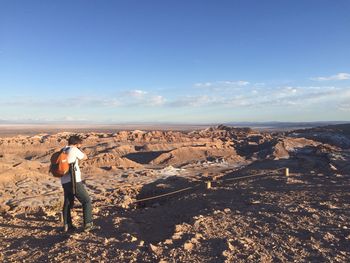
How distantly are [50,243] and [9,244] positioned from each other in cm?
68

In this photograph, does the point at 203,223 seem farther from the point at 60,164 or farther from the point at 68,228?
the point at 60,164

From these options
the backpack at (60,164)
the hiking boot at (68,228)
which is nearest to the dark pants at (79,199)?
the hiking boot at (68,228)

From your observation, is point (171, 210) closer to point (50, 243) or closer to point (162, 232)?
point (162, 232)

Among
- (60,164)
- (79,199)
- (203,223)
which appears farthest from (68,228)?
(203,223)

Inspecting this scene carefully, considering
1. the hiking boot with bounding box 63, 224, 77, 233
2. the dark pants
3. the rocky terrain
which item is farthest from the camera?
the hiking boot with bounding box 63, 224, 77, 233

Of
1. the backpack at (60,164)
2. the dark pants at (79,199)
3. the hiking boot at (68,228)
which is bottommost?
the hiking boot at (68,228)

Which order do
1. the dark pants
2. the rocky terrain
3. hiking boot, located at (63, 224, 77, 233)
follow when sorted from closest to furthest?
the rocky terrain → the dark pants → hiking boot, located at (63, 224, 77, 233)

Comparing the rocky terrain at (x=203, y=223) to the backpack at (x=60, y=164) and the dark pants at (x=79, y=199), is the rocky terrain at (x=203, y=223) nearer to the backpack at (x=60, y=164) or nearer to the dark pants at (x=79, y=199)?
the dark pants at (x=79, y=199)

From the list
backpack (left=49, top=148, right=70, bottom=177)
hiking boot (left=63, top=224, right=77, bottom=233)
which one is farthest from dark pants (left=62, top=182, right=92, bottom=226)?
backpack (left=49, top=148, right=70, bottom=177)

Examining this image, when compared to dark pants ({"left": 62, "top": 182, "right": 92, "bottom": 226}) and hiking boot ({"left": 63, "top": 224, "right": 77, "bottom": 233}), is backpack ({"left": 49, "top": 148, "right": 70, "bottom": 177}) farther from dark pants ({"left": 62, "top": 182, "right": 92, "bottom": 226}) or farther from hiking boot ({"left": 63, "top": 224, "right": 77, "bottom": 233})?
hiking boot ({"left": 63, "top": 224, "right": 77, "bottom": 233})

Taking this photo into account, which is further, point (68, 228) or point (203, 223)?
point (68, 228)

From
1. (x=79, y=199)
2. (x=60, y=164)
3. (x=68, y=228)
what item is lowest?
(x=68, y=228)

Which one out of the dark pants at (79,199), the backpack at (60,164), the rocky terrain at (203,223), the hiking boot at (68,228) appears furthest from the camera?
the hiking boot at (68,228)

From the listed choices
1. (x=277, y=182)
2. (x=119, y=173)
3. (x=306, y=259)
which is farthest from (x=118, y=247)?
(x=119, y=173)
